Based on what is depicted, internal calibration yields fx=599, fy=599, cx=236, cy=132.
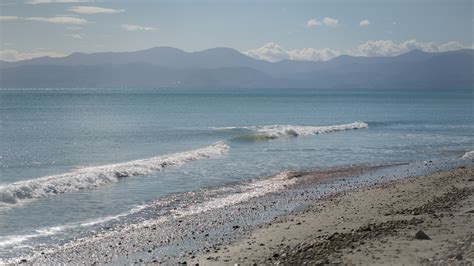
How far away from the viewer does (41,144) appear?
40.3m

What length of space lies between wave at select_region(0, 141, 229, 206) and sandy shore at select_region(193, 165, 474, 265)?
30.7ft

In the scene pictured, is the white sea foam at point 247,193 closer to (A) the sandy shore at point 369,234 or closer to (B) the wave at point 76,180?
(A) the sandy shore at point 369,234

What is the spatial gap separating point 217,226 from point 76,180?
973cm

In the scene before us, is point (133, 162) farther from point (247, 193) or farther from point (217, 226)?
point (217, 226)

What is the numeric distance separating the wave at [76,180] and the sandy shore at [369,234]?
9.35 meters

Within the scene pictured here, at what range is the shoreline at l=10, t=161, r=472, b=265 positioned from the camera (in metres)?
11.9

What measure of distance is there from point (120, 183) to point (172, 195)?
3.85m

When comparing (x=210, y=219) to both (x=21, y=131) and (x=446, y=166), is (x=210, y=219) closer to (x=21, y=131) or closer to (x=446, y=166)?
(x=446, y=166)

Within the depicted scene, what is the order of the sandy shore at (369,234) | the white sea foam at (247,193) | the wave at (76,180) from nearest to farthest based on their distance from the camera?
1. the sandy shore at (369,234)
2. the white sea foam at (247,193)
3. the wave at (76,180)

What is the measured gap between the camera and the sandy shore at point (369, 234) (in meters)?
10.6

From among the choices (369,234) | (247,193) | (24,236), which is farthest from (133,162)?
(369,234)

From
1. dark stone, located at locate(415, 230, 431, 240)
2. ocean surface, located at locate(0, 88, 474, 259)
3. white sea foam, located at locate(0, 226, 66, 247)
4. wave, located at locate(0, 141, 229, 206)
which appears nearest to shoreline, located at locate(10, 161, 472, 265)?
ocean surface, located at locate(0, 88, 474, 259)

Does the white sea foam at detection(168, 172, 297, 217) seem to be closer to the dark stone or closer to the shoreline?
the shoreline

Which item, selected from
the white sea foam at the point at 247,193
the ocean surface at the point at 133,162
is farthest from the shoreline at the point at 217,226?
the ocean surface at the point at 133,162
